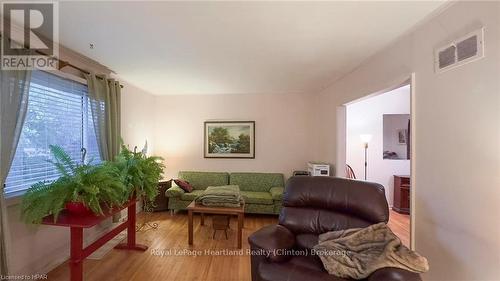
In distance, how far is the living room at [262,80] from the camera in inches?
56.4

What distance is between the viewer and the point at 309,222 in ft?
6.52

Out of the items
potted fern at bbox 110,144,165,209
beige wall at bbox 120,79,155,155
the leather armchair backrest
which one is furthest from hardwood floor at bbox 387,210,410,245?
beige wall at bbox 120,79,155,155

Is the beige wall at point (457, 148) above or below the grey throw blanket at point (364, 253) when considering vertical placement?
above

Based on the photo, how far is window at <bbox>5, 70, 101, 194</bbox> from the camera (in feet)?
6.59

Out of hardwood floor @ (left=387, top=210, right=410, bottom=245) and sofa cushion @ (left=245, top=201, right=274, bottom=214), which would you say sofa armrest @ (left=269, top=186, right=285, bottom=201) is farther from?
hardwood floor @ (left=387, top=210, right=410, bottom=245)

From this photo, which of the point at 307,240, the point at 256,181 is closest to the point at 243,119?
the point at 256,181

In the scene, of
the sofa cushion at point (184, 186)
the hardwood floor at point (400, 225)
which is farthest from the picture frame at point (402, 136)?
the sofa cushion at point (184, 186)

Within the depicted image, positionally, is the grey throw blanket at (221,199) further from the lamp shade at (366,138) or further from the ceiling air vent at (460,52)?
the lamp shade at (366,138)

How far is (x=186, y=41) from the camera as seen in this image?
7.11 feet

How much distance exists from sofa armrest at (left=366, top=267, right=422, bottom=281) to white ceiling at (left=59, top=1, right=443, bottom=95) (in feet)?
6.04

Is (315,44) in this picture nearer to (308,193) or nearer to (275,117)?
(308,193)

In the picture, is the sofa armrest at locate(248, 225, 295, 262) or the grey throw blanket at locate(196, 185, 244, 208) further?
the grey throw blanket at locate(196, 185, 244, 208)

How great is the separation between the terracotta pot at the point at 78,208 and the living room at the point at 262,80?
51mm

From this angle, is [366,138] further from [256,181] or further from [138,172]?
[138,172]
